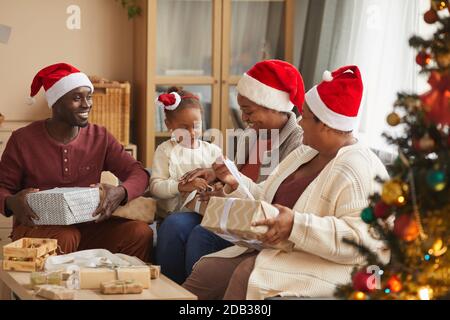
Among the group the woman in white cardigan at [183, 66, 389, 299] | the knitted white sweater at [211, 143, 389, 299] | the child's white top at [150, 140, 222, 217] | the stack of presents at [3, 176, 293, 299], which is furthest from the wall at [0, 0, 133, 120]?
the knitted white sweater at [211, 143, 389, 299]

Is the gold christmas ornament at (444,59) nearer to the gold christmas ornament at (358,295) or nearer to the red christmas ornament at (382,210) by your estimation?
the red christmas ornament at (382,210)

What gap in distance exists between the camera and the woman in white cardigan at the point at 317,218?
2797mm

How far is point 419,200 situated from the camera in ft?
6.95

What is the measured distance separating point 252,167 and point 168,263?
0.52m

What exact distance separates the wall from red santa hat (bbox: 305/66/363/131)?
3.02 meters

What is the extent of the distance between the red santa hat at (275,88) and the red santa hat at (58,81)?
2.33 feet

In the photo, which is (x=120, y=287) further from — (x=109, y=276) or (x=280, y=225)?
(x=280, y=225)

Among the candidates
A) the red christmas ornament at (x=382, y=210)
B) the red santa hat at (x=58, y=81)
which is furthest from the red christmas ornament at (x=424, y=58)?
the red santa hat at (x=58, y=81)

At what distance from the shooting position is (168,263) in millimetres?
3656

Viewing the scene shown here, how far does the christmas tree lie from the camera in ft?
6.82
